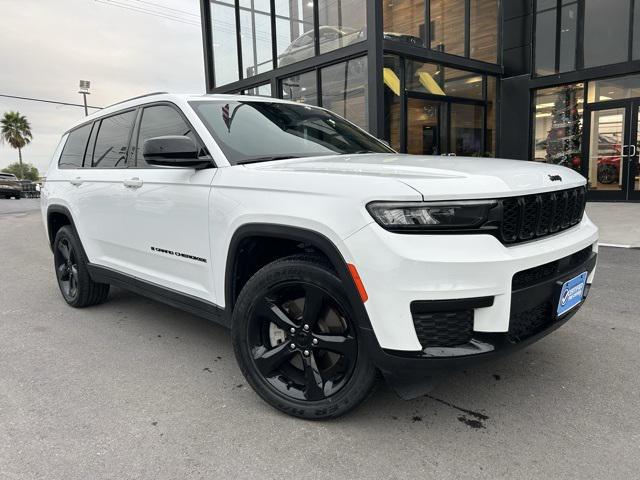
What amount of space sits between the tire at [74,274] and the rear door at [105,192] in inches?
7.8

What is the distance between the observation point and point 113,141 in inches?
161

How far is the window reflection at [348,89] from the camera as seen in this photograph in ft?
34.4

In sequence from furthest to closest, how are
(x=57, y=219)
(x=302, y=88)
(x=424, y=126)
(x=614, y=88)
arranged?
(x=302, y=88) < (x=614, y=88) < (x=424, y=126) < (x=57, y=219)

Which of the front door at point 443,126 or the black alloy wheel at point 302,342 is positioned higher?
the front door at point 443,126

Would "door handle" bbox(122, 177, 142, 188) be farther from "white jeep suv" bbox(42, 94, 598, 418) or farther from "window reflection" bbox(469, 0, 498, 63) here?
"window reflection" bbox(469, 0, 498, 63)

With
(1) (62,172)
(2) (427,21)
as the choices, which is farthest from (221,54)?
(1) (62,172)

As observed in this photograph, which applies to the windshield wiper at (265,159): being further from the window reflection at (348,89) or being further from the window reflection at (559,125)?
the window reflection at (559,125)

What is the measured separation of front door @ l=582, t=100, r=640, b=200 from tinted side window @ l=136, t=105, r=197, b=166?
11546 mm

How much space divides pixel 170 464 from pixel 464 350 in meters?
1.39

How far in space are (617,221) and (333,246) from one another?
28.0 ft

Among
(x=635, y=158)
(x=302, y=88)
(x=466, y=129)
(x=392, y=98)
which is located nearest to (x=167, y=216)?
(x=392, y=98)

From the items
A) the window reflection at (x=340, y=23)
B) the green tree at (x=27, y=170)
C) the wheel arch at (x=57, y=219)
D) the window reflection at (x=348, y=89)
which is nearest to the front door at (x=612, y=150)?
the window reflection at (x=348, y=89)

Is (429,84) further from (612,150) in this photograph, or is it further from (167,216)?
(167,216)

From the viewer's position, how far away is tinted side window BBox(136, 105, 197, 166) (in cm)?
328
